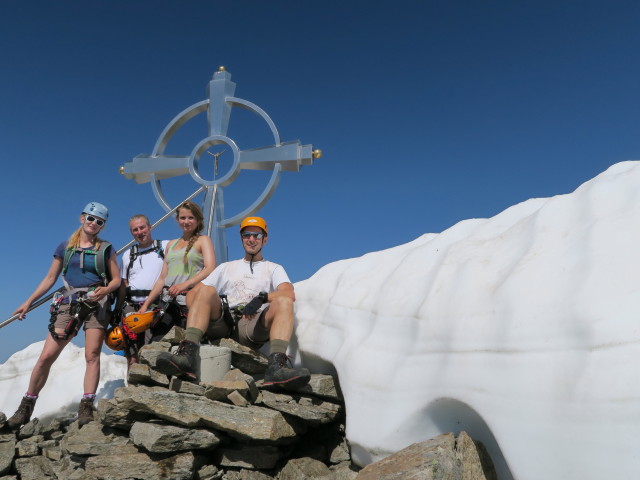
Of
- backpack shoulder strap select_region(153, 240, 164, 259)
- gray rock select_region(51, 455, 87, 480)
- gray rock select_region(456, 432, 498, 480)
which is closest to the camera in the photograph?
gray rock select_region(456, 432, 498, 480)

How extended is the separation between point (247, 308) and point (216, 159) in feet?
15.4

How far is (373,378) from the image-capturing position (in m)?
4.34

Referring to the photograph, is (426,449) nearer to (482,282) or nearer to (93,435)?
(482,282)

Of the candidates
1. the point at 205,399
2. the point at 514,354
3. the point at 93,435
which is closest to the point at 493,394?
the point at 514,354

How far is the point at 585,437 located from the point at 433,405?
112 centimetres

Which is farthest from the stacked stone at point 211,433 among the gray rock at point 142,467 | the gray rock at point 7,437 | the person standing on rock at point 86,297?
the gray rock at point 7,437

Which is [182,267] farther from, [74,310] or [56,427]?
[56,427]

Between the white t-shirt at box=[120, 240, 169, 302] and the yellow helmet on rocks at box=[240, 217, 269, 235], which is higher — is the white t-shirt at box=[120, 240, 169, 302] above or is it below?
below

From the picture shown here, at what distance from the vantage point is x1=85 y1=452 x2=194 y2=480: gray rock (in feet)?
14.1

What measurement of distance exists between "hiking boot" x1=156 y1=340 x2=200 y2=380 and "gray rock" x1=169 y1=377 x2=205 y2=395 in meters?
0.06

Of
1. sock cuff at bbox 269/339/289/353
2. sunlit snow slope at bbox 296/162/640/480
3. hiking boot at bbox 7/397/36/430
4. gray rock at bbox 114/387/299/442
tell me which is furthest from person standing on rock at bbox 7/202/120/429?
sunlit snow slope at bbox 296/162/640/480

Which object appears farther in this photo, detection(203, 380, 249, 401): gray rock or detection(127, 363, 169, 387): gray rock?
detection(127, 363, 169, 387): gray rock

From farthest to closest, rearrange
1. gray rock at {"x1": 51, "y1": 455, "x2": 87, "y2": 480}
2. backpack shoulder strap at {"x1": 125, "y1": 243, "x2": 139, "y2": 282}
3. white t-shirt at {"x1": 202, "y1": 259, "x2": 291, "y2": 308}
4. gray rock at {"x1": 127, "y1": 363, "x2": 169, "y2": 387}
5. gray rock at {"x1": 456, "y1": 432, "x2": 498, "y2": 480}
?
backpack shoulder strap at {"x1": 125, "y1": 243, "x2": 139, "y2": 282} → white t-shirt at {"x1": 202, "y1": 259, "x2": 291, "y2": 308} → gray rock at {"x1": 127, "y1": 363, "x2": 169, "y2": 387} → gray rock at {"x1": 51, "y1": 455, "x2": 87, "y2": 480} → gray rock at {"x1": 456, "y1": 432, "x2": 498, "y2": 480}

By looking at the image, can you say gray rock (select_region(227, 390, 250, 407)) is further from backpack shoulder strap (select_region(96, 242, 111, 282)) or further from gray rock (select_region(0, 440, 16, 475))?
gray rock (select_region(0, 440, 16, 475))
